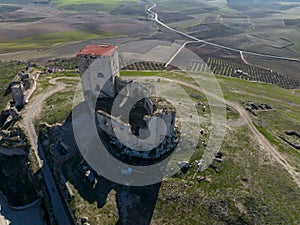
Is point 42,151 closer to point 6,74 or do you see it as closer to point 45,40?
point 6,74

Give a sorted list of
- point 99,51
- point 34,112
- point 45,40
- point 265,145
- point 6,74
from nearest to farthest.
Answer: point 265,145 < point 99,51 < point 34,112 < point 6,74 < point 45,40

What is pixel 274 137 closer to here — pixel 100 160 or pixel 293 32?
pixel 100 160

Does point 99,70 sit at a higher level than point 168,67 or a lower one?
higher

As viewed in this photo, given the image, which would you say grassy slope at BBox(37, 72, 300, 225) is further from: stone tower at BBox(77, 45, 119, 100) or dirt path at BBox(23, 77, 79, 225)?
stone tower at BBox(77, 45, 119, 100)

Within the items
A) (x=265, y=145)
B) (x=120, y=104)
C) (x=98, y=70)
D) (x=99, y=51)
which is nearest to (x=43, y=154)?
Answer: (x=120, y=104)

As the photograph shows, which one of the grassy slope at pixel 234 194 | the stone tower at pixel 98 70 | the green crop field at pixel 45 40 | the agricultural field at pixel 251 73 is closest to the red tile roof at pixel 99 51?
the stone tower at pixel 98 70

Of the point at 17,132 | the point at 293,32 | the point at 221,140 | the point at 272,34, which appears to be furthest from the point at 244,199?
the point at 293,32

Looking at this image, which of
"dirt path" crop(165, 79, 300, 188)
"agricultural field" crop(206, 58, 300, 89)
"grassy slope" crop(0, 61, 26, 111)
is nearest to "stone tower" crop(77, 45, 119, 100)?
"grassy slope" crop(0, 61, 26, 111)
